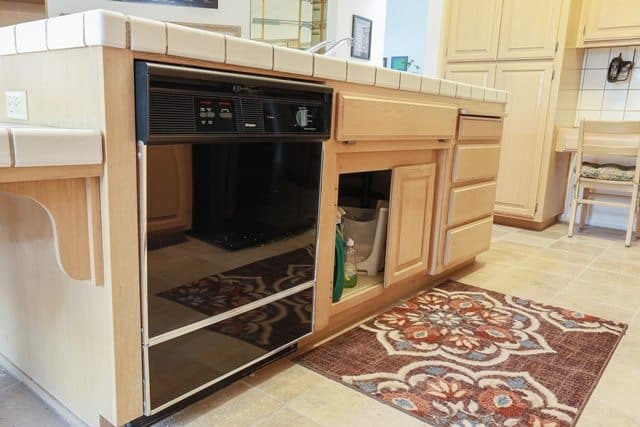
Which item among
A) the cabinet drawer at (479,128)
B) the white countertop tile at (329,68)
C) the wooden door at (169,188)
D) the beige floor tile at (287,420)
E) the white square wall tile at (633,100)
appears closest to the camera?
the wooden door at (169,188)

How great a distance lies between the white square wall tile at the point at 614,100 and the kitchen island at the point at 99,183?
2846 millimetres

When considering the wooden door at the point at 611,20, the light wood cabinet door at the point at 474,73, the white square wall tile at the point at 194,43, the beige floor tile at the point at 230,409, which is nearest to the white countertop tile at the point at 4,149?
the white square wall tile at the point at 194,43

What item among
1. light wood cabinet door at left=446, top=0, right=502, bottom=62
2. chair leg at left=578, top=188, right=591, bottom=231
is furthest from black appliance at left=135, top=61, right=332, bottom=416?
chair leg at left=578, top=188, right=591, bottom=231

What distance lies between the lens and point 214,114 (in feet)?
3.40

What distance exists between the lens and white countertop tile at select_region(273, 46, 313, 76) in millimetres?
1185

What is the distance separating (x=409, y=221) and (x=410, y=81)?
0.56 m

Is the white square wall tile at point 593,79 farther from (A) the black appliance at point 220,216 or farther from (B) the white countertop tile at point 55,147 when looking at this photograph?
(B) the white countertop tile at point 55,147

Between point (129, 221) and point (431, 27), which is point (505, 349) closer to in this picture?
point (129, 221)

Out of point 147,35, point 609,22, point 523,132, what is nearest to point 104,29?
point 147,35

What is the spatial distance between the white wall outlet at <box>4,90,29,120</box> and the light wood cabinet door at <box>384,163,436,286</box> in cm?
119

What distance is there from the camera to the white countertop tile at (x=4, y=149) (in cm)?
76

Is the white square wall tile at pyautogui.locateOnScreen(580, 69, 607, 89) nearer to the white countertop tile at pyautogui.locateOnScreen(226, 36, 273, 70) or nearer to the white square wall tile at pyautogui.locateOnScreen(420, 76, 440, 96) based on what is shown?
the white square wall tile at pyautogui.locateOnScreen(420, 76, 440, 96)

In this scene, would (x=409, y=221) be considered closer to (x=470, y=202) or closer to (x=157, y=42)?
(x=470, y=202)

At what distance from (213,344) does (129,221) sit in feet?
1.34
